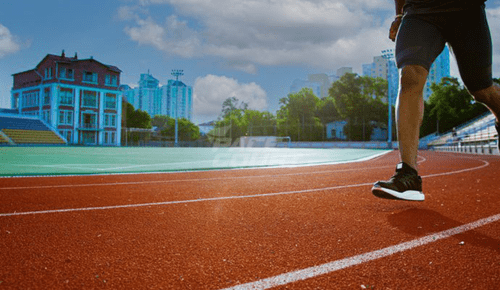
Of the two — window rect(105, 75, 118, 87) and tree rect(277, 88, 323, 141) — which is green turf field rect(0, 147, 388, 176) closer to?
window rect(105, 75, 118, 87)

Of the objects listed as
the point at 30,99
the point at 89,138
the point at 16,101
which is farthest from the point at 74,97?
the point at 16,101

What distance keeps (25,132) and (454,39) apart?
4362cm

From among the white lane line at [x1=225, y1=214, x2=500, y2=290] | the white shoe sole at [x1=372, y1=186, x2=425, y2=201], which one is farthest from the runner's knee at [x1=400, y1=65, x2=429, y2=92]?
the white lane line at [x1=225, y1=214, x2=500, y2=290]

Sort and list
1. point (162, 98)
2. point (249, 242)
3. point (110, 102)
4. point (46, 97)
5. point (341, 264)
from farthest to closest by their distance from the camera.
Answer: point (162, 98), point (110, 102), point (46, 97), point (249, 242), point (341, 264)

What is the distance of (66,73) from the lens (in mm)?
45688

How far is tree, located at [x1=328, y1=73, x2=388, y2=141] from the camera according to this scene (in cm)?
5500

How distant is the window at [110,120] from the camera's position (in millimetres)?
47875

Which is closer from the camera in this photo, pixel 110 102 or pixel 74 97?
pixel 74 97

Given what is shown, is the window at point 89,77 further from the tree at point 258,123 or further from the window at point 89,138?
the tree at point 258,123

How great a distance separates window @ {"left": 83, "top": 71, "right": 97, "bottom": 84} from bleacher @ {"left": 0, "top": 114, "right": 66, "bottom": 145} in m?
7.98

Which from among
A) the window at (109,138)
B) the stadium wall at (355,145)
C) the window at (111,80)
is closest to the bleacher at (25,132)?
→ the window at (109,138)

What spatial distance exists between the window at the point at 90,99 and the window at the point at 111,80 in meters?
2.44

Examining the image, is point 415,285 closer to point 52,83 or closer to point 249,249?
point 249,249

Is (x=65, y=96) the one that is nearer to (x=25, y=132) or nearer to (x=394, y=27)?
(x=25, y=132)
